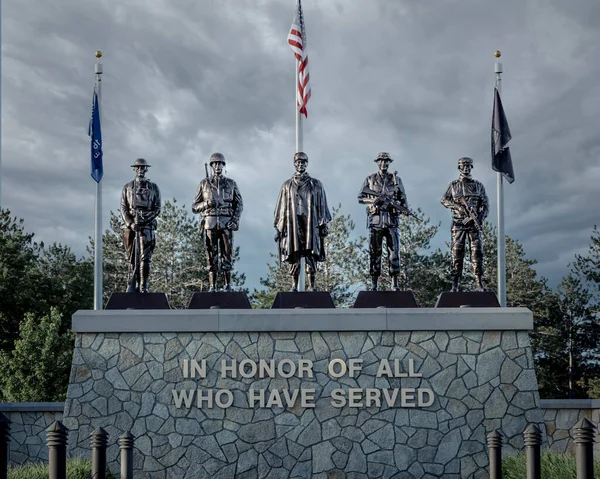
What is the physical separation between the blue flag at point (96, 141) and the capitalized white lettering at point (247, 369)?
5.76m

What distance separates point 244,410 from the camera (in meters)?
13.4

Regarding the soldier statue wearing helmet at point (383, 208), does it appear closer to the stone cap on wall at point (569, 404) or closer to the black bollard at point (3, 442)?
the stone cap on wall at point (569, 404)

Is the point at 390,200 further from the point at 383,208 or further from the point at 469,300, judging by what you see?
the point at 469,300

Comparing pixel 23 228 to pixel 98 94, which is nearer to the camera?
pixel 98 94

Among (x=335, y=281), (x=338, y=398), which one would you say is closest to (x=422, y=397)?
(x=338, y=398)

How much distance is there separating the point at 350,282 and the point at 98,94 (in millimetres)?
20030

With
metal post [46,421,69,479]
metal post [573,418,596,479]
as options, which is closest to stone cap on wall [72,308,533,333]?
metal post [46,421,69,479]

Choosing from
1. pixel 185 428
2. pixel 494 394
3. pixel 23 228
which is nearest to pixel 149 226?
pixel 185 428

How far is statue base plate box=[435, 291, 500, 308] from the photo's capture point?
1426 cm

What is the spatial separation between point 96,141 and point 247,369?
260 inches

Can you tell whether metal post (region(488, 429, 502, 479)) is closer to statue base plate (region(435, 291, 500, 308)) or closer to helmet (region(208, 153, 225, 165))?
statue base plate (region(435, 291, 500, 308))

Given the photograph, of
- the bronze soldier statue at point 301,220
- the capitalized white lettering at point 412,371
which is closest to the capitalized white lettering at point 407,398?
the capitalized white lettering at point 412,371

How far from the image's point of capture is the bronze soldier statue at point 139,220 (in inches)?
571

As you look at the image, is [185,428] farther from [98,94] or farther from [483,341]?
[98,94]
